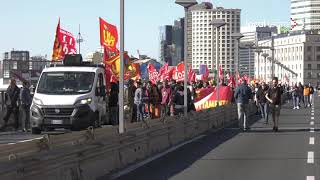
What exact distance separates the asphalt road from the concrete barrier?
1.51 ft

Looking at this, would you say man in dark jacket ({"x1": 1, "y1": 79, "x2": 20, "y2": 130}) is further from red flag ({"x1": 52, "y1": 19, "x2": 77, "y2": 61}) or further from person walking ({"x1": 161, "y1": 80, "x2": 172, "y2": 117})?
red flag ({"x1": 52, "y1": 19, "x2": 77, "y2": 61})

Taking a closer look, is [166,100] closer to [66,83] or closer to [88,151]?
[66,83]

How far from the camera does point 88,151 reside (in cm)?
1128

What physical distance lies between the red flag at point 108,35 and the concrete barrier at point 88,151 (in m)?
9.36

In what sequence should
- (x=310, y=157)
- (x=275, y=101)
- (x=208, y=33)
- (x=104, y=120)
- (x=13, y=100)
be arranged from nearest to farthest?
(x=310, y=157) → (x=104, y=120) → (x=275, y=101) → (x=13, y=100) → (x=208, y=33)

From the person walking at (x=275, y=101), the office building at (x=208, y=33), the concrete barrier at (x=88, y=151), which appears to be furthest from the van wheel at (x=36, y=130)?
the office building at (x=208, y=33)

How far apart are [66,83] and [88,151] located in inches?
448

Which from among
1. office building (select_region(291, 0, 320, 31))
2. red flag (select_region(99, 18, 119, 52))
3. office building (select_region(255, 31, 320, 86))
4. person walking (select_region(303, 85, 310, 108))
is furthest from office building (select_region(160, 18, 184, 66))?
red flag (select_region(99, 18, 119, 52))

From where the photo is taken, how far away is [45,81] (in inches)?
893

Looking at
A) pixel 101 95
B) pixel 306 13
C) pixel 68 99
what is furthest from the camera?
pixel 306 13

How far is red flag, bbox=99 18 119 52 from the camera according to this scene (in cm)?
2834

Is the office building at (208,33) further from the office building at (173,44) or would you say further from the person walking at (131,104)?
the person walking at (131,104)

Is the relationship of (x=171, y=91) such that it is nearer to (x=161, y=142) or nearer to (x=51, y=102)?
(x=51, y=102)

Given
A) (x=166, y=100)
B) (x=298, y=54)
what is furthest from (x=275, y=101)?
(x=298, y=54)
